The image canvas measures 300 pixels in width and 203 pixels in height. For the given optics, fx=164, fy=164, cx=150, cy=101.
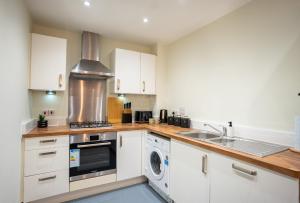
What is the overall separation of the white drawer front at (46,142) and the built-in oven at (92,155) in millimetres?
91

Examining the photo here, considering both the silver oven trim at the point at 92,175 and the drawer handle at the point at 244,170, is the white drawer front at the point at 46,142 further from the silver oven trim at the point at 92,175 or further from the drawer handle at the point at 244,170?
the drawer handle at the point at 244,170

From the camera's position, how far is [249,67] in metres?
1.84

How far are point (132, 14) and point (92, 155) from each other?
77.2 inches

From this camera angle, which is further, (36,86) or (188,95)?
(188,95)

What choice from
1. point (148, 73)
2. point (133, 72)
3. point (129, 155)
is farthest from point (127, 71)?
point (129, 155)

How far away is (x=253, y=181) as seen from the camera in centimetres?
119

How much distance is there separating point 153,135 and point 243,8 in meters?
1.96

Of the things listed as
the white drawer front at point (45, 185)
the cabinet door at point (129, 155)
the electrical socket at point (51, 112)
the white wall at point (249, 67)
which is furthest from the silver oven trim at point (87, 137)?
the white wall at point (249, 67)

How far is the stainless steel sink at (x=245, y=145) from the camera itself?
1.34 metres

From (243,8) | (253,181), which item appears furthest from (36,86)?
(243,8)

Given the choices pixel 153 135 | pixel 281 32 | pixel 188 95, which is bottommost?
pixel 153 135

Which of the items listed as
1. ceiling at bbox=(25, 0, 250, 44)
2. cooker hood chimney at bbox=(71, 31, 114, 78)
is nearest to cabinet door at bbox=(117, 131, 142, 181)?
cooker hood chimney at bbox=(71, 31, 114, 78)

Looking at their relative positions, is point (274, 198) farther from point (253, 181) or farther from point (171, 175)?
point (171, 175)

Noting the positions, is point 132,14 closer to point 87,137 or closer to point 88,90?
point 88,90
